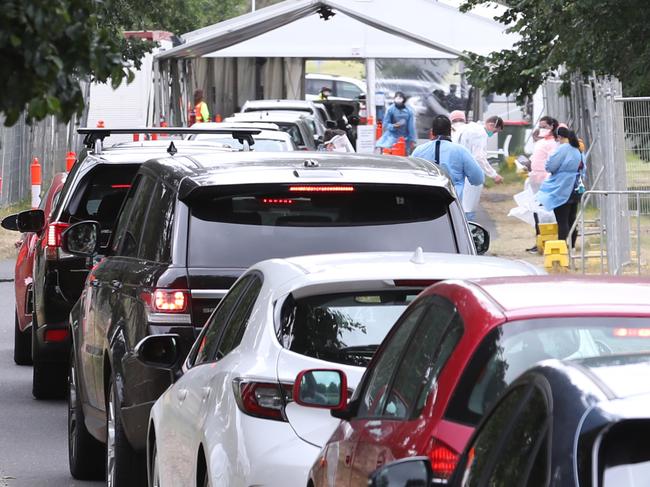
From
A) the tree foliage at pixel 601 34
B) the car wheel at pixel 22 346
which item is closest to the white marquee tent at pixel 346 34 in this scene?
the tree foliage at pixel 601 34

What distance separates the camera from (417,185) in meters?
7.46

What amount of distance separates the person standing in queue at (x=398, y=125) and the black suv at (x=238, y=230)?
22709 mm

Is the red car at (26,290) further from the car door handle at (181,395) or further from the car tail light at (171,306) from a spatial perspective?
the car door handle at (181,395)

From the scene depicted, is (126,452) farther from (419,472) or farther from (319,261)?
(419,472)

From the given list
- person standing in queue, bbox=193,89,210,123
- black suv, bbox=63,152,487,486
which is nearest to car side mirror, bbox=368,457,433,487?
black suv, bbox=63,152,487,486

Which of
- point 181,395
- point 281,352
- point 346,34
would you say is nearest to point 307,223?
point 181,395

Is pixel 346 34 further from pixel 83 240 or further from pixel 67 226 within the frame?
pixel 83 240

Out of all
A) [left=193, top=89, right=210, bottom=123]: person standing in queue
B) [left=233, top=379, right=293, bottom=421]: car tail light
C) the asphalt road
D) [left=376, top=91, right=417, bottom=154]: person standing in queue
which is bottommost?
the asphalt road

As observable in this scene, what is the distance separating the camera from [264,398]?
5559 millimetres

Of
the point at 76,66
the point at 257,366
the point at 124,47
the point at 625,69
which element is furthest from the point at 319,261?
the point at 124,47

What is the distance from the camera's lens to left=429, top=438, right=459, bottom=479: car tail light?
3.99 meters

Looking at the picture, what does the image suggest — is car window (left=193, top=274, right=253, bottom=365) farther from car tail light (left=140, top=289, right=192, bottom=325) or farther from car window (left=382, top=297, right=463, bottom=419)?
car window (left=382, top=297, right=463, bottom=419)

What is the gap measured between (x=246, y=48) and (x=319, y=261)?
2965 centimetres

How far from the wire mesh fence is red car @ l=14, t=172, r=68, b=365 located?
14933mm
